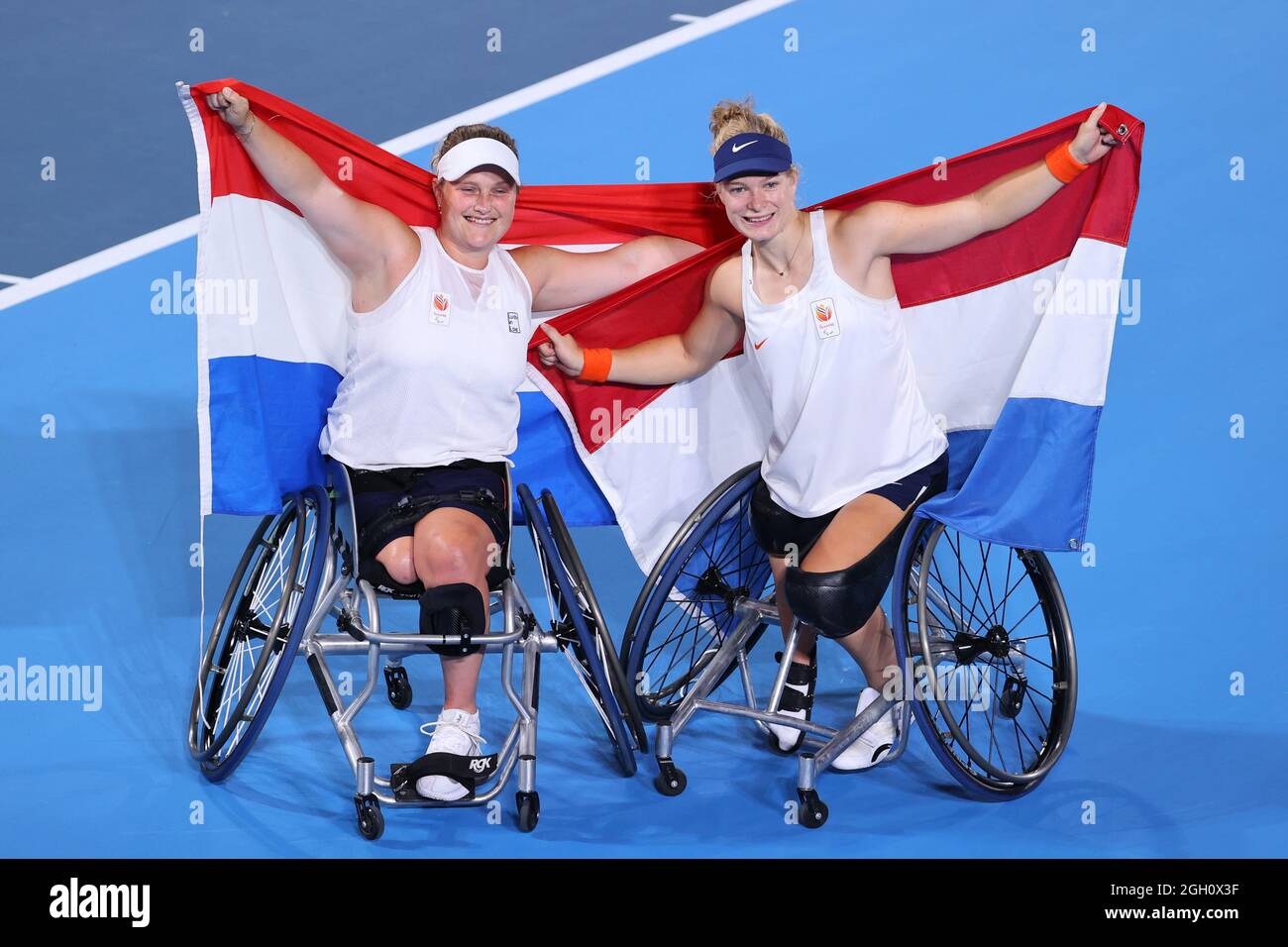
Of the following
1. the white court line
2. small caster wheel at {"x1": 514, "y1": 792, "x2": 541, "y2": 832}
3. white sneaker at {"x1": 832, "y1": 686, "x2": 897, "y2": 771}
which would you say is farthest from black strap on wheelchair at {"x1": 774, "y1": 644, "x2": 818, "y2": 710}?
the white court line

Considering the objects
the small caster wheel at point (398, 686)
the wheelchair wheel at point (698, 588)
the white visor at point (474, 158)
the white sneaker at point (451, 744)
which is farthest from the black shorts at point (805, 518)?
the small caster wheel at point (398, 686)

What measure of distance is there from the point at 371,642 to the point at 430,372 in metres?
0.84

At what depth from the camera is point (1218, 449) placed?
22.1ft

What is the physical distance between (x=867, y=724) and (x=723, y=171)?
1.72 metres

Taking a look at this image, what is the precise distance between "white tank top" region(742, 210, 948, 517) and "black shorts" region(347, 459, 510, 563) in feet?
2.96

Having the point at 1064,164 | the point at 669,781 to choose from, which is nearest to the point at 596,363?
the point at 669,781

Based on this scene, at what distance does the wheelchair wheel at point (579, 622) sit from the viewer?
4.36 meters

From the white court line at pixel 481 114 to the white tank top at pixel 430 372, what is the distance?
306 cm

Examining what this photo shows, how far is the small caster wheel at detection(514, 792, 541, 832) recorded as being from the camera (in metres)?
4.36

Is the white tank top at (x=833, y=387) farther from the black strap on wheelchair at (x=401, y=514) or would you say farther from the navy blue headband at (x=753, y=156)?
the black strap on wheelchair at (x=401, y=514)

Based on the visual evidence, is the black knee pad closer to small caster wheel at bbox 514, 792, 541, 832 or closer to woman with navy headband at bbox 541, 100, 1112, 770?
small caster wheel at bbox 514, 792, 541, 832

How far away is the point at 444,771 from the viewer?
435 centimetres

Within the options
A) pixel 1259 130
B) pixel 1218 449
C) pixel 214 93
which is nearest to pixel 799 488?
pixel 214 93

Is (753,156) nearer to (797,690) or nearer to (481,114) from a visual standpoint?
(797,690)
